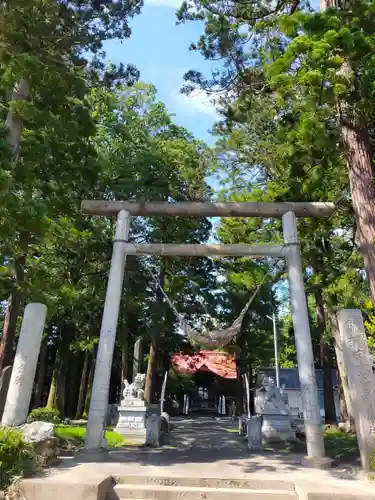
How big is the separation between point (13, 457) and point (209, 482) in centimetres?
244

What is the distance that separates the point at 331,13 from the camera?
609cm

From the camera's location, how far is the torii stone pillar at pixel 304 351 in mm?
6363

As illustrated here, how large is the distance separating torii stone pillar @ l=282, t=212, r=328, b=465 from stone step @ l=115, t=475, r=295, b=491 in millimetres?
1653

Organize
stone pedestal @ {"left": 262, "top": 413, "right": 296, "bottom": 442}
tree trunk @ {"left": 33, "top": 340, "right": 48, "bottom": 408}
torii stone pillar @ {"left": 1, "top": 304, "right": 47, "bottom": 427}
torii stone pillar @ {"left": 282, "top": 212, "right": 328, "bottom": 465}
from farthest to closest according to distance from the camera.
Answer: tree trunk @ {"left": 33, "top": 340, "right": 48, "bottom": 408}, stone pedestal @ {"left": 262, "top": 413, "right": 296, "bottom": 442}, torii stone pillar @ {"left": 282, "top": 212, "right": 328, "bottom": 465}, torii stone pillar @ {"left": 1, "top": 304, "right": 47, "bottom": 427}

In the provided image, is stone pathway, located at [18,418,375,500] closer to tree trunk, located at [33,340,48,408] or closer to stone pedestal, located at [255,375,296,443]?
stone pedestal, located at [255,375,296,443]

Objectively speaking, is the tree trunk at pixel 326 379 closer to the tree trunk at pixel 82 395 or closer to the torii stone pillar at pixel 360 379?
the torii stone pillar at pixel 360 379

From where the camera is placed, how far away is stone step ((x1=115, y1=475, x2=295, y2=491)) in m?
4.88

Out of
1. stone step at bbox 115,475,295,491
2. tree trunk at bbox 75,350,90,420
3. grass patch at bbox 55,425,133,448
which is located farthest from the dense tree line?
tree trunk at bbox 75,350,90,420

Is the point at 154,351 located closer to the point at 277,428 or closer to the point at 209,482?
the point at 277,428

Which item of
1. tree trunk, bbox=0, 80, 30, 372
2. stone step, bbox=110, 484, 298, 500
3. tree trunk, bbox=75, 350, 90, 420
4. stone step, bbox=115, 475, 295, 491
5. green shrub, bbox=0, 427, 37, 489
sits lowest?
stone step, bbox=110, 484, 298, 500

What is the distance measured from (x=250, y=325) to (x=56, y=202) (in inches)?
660

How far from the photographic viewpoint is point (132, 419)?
12094mm

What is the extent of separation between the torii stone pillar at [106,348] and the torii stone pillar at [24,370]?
109cm

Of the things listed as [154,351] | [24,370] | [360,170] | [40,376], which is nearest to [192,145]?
[154,351]
